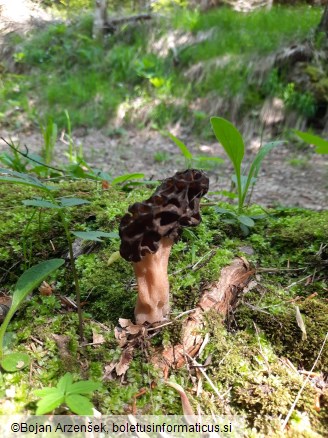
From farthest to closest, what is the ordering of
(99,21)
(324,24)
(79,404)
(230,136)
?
(99,21), (324,24), (230,136), (79,404)

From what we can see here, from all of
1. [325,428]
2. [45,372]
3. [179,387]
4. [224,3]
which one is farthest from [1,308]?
[224,3]

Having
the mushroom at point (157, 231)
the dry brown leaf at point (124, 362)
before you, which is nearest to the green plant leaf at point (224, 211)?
the mushroom at point (157, 231)

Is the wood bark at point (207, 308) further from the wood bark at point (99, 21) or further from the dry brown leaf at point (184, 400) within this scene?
the wood bark at point (99, 21)

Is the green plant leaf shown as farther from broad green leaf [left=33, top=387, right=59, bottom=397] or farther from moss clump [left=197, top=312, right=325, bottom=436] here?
broad green leaf [left=33, top=387, right=59, bottom=397]

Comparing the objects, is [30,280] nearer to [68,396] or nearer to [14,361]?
[14,361]

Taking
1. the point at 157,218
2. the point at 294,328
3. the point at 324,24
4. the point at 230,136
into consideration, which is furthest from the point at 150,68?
the point at 294,328
